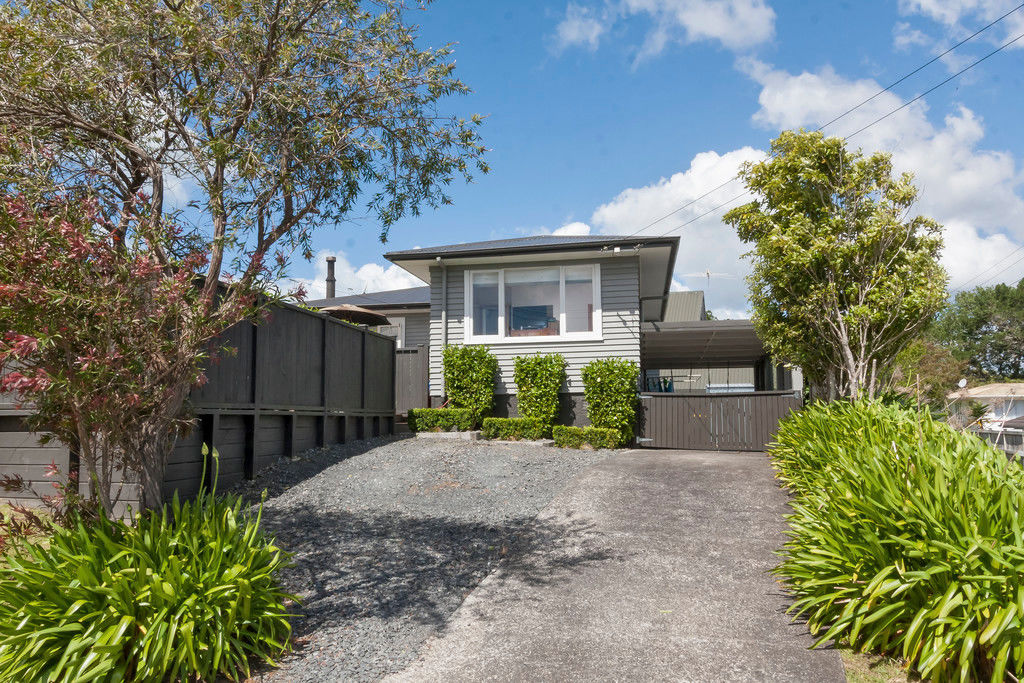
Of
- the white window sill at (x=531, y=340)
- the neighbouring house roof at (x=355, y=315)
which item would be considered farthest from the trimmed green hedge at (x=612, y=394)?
the neighbouring house roof at (x=355, y=315)

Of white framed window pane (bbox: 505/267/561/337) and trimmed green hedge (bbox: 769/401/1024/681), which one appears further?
white framed window pane (bbox: 505/267/561/337)

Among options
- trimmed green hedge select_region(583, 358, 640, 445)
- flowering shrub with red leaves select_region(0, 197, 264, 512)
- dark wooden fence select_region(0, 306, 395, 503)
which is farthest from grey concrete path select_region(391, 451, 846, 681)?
trimmed green hedge select_region(583, 358, 640, 445)

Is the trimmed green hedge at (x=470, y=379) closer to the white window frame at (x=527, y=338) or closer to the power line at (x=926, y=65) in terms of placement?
the white window frame at (x=527, y=338)

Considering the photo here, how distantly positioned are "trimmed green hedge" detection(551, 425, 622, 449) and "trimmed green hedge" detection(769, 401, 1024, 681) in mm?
6358

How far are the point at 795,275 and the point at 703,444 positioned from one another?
3821 millimetres

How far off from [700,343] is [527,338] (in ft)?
21.7

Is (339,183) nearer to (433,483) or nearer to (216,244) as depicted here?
(216,244)

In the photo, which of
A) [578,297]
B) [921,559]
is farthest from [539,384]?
[921,559]

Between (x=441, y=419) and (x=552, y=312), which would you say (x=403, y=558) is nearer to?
(x=441, y=419)

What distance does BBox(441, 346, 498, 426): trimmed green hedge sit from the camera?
Answer: 1343cm

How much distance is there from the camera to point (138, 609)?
164 inches

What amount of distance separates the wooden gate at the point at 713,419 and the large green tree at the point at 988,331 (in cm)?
4533

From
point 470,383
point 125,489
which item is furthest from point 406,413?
point 125,489

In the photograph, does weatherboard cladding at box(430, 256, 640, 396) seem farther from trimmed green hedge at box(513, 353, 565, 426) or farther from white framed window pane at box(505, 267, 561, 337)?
trimmed green hedge at box(513, 353, 565, 426)
